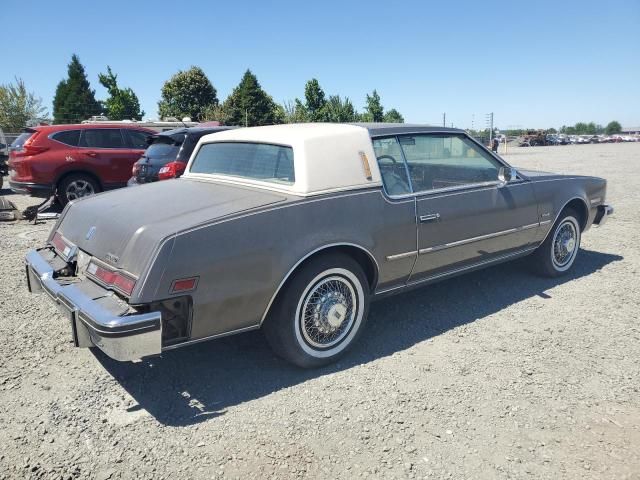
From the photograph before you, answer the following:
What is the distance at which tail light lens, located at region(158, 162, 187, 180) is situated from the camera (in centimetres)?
716

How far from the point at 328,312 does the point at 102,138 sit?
797 cm

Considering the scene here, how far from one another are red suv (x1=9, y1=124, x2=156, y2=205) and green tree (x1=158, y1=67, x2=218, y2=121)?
36929 mm

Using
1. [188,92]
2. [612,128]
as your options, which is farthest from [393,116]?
[612,128]

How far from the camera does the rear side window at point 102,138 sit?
9.19m

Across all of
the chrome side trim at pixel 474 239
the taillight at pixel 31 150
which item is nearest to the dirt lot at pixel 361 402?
the chrome side trim at pixel 474 239

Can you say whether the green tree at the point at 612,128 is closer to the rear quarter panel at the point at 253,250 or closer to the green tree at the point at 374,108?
the green tree at the point at 374,108

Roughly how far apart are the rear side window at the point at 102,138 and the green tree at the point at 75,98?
123 feet

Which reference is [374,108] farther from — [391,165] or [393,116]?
[391,165]

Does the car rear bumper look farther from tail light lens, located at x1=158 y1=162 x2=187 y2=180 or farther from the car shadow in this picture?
Result: the car shadow

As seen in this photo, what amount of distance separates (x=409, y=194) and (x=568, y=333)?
5.36ft

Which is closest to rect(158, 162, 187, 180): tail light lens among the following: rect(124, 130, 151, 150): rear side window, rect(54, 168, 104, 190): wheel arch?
rect(54, 168, 104, 190): wheel arch

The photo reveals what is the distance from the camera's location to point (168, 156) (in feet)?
24.4

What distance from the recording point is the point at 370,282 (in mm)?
3500

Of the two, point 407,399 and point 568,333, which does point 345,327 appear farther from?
point 568,333
